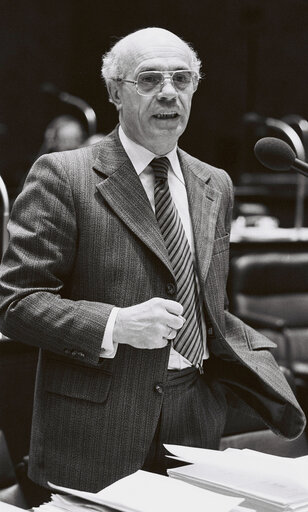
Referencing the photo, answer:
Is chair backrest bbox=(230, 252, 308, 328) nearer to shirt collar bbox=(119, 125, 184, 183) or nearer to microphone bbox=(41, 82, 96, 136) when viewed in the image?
shirt collar bbox=(119, 125, 184, 183)

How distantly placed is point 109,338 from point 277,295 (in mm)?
2539

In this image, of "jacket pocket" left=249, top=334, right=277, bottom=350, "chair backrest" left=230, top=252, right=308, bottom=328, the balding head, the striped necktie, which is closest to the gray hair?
the balding head

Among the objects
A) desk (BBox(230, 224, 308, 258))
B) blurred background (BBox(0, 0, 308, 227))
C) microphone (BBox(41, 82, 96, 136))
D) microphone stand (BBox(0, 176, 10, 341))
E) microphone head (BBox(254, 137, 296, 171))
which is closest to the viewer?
microphone head (BBox(254, 137, 296, 171))

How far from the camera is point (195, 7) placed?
8898 mm

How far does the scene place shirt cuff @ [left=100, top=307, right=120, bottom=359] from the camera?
4.92 ft

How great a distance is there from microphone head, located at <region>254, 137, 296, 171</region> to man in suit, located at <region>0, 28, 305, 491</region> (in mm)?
233

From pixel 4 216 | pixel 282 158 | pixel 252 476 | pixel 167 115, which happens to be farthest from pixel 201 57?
pixel 252 476

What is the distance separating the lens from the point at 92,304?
1532mm

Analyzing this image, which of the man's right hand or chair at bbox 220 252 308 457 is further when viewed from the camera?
chair at bbox 220 252 308 457

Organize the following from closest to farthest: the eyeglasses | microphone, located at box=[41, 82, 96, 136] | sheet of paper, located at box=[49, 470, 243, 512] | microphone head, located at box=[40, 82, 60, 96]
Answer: sheet of paper, located at box=[49, 470, 243, 512], the eyeglasses, microphone, located at box=[41, 82, 96, 136], microphone head, located at box=[40, 82, 60, 96]

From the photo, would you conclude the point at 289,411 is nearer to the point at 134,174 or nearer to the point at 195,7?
the point at 134,174

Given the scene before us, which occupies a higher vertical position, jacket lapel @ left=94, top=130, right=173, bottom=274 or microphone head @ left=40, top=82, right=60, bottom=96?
microphone head @ left=40, top=82, right=60, bottom=96

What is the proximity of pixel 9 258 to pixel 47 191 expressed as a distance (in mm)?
152

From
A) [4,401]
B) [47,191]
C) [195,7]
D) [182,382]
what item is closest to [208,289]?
[182,382]
